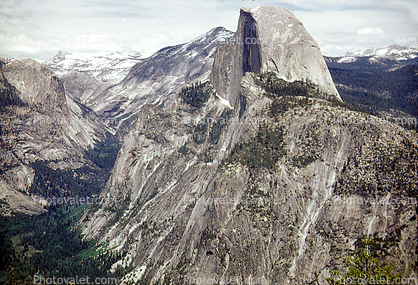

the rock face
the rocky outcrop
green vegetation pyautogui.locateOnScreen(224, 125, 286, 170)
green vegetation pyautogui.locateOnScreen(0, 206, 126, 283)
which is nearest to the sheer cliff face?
the rock face

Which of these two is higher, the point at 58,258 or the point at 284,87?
the point at 284,87

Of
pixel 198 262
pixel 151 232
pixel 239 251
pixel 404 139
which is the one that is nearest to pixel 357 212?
pixel 404 139

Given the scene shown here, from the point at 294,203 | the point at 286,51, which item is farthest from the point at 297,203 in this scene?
the point at 286,51

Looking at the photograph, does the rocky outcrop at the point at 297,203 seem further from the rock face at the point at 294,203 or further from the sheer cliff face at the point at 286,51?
the sheer cliff face at the point at 286,51

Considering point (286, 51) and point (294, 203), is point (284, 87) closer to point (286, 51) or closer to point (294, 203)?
point (286, 51)

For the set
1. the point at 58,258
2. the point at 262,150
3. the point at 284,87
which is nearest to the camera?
the point at 262,150

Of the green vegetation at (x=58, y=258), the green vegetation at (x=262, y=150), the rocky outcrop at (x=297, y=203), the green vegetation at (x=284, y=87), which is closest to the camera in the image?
the rocky outcrop at (x=297, y=203)

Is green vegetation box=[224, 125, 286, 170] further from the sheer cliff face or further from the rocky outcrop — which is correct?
the sheer cliff face

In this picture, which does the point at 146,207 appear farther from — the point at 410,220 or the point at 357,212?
the point at 410,220

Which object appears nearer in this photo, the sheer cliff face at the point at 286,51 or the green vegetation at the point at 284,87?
the green vegetation at the point at 284,87

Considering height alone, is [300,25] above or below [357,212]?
above

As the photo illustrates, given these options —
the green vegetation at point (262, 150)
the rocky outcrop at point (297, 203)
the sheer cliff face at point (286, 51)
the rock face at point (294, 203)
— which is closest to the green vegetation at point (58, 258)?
the rock face at point (294, 203)
